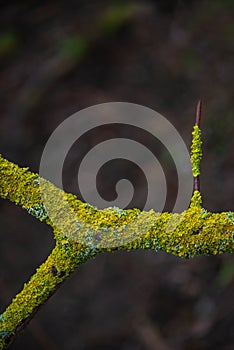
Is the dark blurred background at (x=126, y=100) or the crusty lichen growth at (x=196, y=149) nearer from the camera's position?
the crusty lichen growth at (x=196, y=149)

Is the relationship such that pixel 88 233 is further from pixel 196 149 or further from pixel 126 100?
pixel 126 100

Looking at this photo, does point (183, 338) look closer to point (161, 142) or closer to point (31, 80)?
point (161, 142)

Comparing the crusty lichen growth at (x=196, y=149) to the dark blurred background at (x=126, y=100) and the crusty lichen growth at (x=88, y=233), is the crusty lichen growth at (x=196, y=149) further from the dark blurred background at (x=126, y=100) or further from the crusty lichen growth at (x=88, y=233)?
the dark blurred background at (x=126, y=100)

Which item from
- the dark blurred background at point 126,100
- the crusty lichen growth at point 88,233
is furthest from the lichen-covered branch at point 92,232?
the dark blurred background at point 126,100

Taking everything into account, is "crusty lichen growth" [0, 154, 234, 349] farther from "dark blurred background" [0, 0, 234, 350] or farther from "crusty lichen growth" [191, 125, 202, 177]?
"dark blurred background" [0, 0, 234, 350]

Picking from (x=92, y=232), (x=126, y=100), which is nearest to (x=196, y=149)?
(x=92, y=232)

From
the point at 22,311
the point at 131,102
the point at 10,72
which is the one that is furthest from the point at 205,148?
the point at 22,311

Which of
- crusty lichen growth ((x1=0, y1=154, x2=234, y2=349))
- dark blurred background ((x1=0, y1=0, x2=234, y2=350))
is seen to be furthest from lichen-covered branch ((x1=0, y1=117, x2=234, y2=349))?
dark blurred background ((x1=0, y1=0, x2=234, y2=350))
